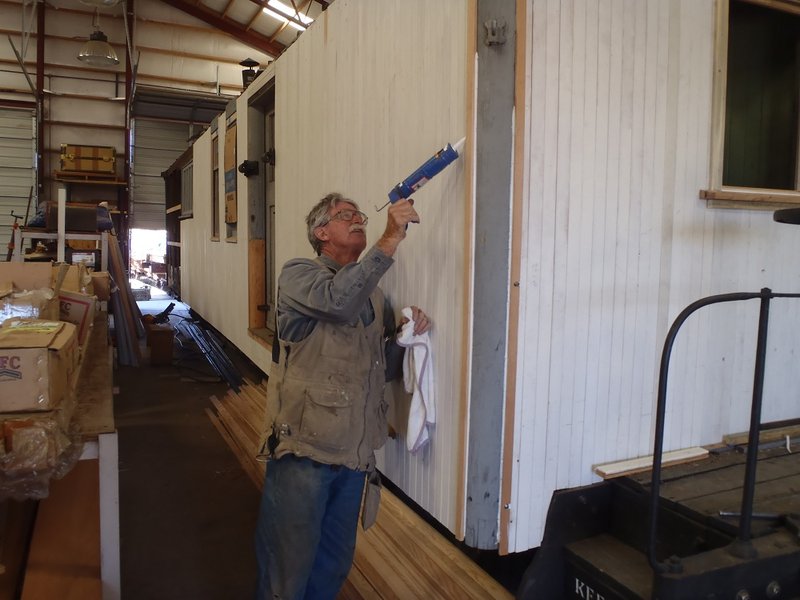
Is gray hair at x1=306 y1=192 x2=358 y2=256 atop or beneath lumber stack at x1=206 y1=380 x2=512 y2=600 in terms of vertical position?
atop

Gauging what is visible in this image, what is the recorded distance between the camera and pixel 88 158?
46.9ft

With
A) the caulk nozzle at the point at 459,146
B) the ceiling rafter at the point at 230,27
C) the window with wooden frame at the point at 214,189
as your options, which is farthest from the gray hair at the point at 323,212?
the ceiling rafter at the point at 230,27

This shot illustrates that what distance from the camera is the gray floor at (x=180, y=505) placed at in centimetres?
266

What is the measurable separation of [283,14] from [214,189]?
779 centimetres

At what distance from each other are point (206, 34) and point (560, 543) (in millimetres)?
16202

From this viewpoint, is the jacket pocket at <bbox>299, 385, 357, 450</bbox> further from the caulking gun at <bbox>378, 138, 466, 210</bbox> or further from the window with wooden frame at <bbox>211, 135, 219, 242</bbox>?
the window with wooden frame at <bbox>211, 135, 219, 242</bbox>

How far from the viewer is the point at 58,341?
1.80 m

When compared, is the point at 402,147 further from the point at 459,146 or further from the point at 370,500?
the point at 370,500

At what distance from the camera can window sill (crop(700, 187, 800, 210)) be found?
263cm

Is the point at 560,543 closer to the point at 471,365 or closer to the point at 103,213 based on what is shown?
the point at 471,365

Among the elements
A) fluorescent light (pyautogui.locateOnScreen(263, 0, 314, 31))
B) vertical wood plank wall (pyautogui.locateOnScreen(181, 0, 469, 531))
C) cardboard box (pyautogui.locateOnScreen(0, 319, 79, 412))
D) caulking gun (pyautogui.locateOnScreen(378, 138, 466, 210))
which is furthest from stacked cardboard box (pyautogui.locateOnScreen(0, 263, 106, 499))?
fluorescent light (pyautogui.locateOnScreen(263, 0, 314, 31))

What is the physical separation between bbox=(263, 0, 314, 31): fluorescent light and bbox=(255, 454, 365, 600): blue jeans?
40.2 feet

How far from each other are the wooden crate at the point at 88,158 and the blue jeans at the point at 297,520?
14.4 m

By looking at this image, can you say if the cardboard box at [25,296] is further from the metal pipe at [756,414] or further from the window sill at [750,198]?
the window sill at [750,198]
